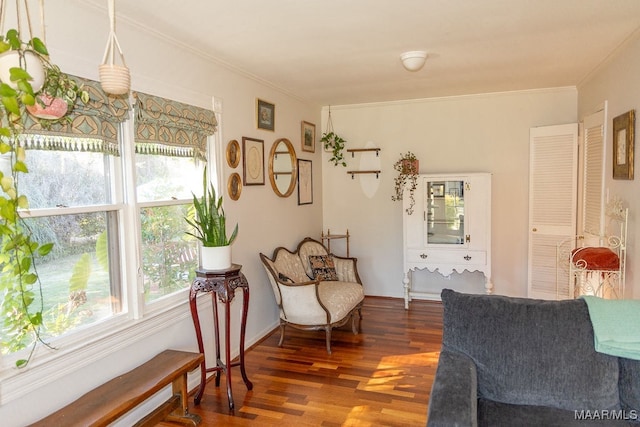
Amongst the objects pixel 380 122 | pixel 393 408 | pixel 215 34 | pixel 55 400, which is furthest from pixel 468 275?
pixel 55 400

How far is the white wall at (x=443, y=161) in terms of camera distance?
15.6ft

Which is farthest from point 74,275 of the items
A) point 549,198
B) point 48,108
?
point 549,198

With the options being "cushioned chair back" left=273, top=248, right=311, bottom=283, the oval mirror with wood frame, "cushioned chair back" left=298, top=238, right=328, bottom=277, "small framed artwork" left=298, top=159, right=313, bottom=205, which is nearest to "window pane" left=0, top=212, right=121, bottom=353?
"cushioned chair back" left=273, top=248, right=311, bottom=283

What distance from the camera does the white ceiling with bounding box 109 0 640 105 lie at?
2371mm

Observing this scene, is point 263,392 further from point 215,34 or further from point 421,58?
point 421,58

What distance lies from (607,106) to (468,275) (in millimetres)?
2297

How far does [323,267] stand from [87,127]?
2860mm

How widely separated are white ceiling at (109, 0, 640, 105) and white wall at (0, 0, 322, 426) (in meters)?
0.13

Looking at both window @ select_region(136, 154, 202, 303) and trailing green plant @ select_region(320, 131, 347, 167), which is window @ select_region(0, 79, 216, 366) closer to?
window @ select_region(136, 154, 202, 303)

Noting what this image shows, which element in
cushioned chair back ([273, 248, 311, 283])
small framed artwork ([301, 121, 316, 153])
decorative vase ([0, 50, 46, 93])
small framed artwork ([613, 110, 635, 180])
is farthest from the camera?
small framed artwork ([301, 121, 316, 153])

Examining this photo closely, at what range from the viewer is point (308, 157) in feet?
16.8

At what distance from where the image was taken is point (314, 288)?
3.63 meters

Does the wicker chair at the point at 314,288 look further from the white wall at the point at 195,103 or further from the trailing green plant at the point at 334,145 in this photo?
the trailing green plant at the point at 334,145

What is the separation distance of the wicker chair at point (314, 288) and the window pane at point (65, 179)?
1.70 meters
